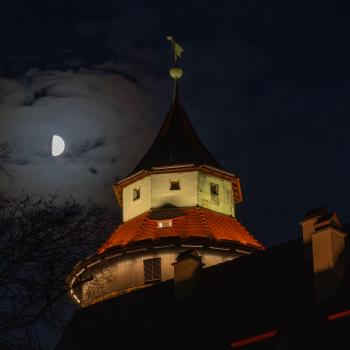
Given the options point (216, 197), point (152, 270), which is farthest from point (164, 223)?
point (216, 197)

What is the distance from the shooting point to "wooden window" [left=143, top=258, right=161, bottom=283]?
5312 centimetres

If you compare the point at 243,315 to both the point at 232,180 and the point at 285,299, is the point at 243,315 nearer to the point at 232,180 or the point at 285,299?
the point at 285,299

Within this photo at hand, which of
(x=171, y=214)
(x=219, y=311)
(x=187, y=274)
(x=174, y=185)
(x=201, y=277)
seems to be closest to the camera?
(x=219, y=311)

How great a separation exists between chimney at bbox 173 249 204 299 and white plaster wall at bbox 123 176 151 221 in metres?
19.5

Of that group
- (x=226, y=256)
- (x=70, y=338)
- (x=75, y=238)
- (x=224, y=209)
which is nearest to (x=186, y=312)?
(x=70, y=338)

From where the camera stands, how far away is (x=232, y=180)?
201 feet

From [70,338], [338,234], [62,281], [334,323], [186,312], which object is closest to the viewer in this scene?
[62,281]

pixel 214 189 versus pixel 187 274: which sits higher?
pixel 214 189

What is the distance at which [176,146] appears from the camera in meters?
62.9

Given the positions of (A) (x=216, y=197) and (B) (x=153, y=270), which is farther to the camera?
(A) (x=216, y=197)

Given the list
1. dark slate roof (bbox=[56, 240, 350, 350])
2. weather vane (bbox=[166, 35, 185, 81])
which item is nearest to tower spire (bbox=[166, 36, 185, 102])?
weather vane (bbox=[166, 35, 185, 81])

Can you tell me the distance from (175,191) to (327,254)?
90.9 ft

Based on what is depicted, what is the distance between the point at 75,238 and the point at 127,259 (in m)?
29.6

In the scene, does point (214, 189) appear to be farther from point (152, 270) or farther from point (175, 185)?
point (152, 270)
